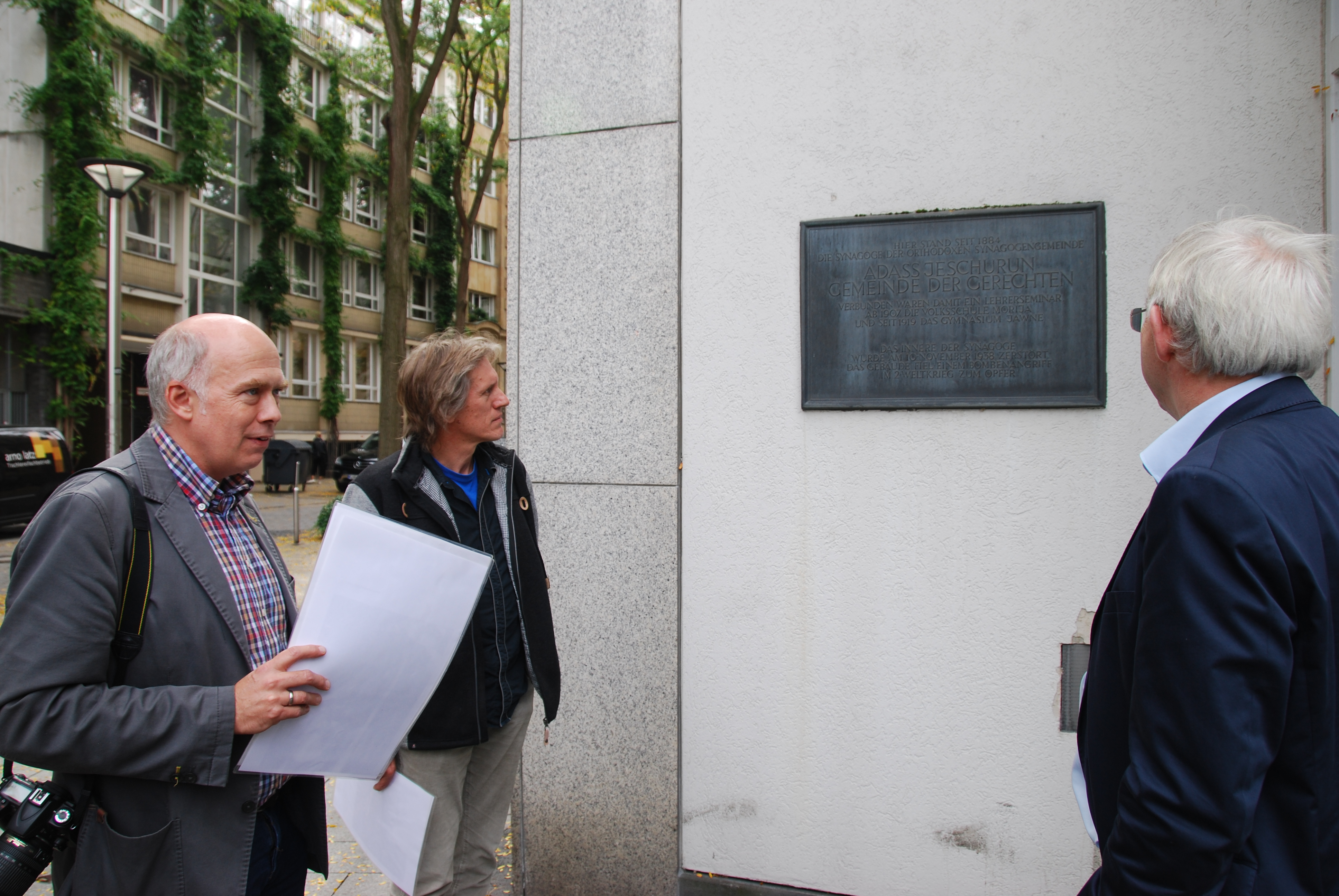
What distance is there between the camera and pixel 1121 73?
2.89m

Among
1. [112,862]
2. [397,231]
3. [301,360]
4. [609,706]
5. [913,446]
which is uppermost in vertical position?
[397,231]

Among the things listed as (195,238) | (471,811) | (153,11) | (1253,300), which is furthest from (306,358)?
(1253,300)

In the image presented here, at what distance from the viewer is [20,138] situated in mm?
18828

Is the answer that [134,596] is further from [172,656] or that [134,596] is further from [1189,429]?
[1189,429]

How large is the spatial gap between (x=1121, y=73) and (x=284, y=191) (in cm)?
2900

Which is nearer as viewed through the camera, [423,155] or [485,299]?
[423,155]

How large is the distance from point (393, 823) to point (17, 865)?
0.88m

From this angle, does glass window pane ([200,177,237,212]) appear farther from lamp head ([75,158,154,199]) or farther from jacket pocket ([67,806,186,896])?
jacket pocket ([67,806,186,896])

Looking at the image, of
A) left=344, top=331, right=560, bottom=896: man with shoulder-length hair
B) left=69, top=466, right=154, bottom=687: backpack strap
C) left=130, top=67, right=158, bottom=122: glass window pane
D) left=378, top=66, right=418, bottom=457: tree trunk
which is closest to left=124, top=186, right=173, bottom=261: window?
left=130, top=67, right=158, bottom=122: glass window pane

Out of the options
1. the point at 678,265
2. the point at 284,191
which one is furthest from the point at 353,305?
the point at 678,265

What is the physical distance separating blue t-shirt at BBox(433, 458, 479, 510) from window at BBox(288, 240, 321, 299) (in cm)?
2884

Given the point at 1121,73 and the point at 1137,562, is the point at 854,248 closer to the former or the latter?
the point at 1121,73

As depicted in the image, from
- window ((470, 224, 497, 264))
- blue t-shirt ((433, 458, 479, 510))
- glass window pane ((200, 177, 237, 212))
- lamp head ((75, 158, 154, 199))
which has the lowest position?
blue t-shirt ((433, 458, 479, 510))

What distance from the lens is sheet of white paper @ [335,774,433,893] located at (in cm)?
222
